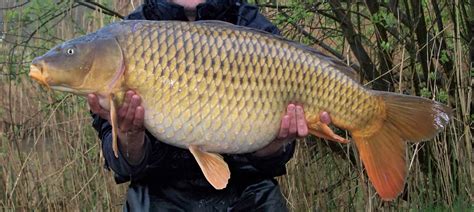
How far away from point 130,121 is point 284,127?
0.32 meters

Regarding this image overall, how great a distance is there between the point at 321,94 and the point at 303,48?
109mm

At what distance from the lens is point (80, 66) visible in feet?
5.48

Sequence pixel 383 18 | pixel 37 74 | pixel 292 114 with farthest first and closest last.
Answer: pixel 383 18
pixel 292 114
pixel 37 74

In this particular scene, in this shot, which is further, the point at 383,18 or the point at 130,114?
the point at 383,18

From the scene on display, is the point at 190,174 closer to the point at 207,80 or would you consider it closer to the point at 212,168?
the point at 212,168

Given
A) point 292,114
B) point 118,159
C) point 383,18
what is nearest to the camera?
point 292,114

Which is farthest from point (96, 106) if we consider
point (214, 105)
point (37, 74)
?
point (214, 105)

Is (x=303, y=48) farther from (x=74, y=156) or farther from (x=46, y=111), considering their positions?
(x=46, y=111)

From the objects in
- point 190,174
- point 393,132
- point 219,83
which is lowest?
point 190,174

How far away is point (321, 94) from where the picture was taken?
179cm

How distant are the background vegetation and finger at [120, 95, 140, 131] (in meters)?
1.28

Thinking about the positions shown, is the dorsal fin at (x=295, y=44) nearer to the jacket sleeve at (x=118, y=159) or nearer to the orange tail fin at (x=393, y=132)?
the orange tail fin at (x=393, y=132)

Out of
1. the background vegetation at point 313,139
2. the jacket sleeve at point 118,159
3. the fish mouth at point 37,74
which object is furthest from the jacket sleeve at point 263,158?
the background vegetation at point 313,139

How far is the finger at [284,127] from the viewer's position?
176 centimetres
